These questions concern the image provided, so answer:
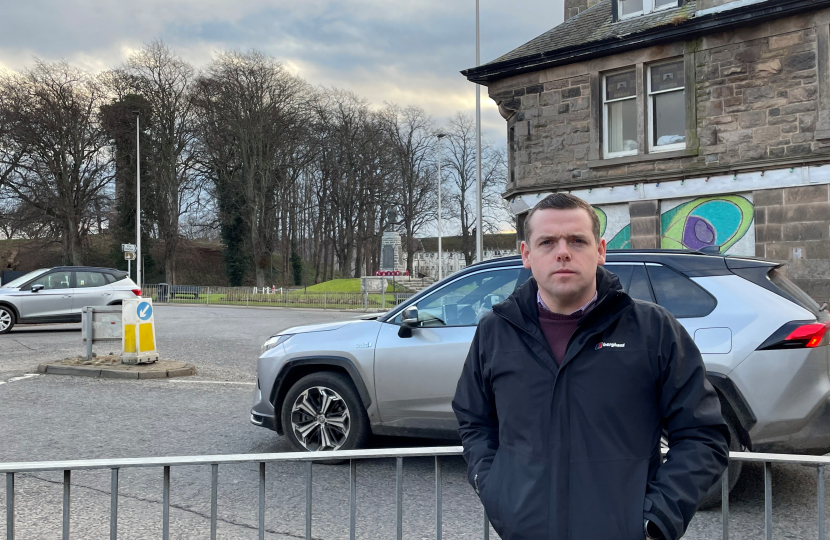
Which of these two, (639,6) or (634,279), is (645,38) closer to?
(639,6)

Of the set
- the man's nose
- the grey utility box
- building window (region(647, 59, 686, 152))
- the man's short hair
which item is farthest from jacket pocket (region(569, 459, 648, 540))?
building window (region(647, 59, 686, 152))

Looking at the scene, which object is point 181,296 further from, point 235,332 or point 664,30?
point 664,30

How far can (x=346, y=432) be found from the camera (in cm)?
617

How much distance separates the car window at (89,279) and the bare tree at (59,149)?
92.3 feet

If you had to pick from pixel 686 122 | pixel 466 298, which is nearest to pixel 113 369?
pixel 466 298

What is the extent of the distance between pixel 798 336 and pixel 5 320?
18.5m

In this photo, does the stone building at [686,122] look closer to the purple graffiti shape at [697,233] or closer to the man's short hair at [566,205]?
the purple graffiti shape at [697,233]

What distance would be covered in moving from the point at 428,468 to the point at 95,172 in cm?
4684

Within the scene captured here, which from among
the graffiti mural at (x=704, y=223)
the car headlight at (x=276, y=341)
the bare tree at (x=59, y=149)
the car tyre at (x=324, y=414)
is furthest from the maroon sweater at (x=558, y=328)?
the bare tree at (x=59, y=149)

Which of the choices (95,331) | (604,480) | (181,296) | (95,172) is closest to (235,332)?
(95,331)

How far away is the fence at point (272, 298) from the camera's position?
113 feet

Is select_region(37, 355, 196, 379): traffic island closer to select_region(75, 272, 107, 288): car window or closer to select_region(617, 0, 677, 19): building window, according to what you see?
select_region(75, 272, 107, 288): car window

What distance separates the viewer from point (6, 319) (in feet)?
60.1

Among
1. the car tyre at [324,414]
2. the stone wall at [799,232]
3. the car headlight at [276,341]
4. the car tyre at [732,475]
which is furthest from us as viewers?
the stone wall at [799,232]
